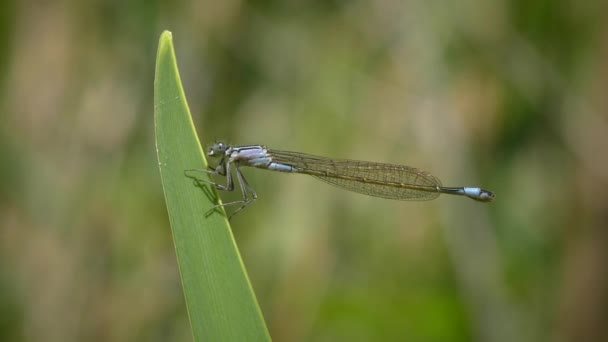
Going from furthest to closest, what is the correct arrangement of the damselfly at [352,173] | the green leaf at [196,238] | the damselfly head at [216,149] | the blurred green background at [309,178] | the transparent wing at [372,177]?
the blurred green background at [309,178], the transparent wing at [372,177], the damselfly at [352,173], the damselfly head at [216,149], the green leaf at [196,238]

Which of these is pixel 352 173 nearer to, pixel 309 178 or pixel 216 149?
pixel 216 149

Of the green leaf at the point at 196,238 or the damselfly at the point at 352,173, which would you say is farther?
the damselfly at the point at 352,173

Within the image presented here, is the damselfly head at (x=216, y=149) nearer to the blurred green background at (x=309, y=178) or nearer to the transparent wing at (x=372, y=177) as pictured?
the transparent wing at (x=372, y=177)

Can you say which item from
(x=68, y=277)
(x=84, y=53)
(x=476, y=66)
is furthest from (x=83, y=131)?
(x=476, y=66)

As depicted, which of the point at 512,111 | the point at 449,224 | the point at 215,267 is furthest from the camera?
the point at 512,111

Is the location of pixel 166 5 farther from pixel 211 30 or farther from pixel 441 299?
pixel 441 299

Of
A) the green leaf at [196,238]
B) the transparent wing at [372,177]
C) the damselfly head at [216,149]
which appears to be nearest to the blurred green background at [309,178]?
the transparent wing at [372,177]
